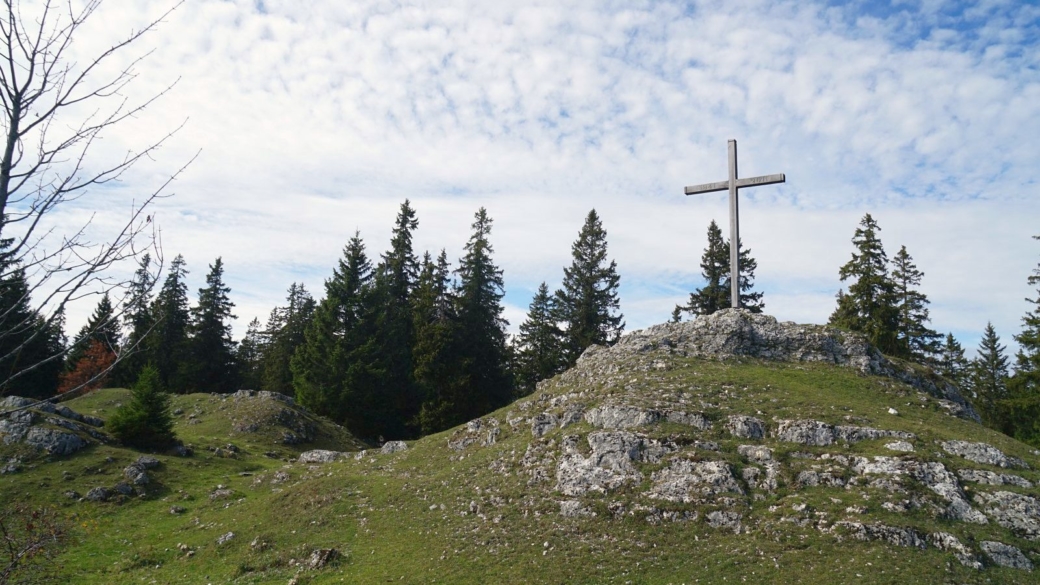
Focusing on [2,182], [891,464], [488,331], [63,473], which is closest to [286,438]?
[63,473]

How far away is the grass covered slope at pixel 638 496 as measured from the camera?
17.9 meters

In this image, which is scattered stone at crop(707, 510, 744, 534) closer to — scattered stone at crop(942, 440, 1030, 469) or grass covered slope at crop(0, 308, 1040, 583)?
grass covered slope at crop(0, 308, 1040, 583)

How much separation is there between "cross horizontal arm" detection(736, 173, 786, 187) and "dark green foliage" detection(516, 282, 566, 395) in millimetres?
28780

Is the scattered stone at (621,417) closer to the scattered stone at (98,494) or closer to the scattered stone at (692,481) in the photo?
the scattered stone at (692,481)

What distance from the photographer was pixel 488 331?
2301 inches

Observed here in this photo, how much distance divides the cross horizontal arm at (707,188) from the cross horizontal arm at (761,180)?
0.91 metres

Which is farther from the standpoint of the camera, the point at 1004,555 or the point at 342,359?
the point at 342,359

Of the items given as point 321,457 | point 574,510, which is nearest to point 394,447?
point 321,457

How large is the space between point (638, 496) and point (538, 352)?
38.7 m

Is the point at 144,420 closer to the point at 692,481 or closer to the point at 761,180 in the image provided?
the point at 692,481

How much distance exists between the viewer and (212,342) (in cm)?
7162

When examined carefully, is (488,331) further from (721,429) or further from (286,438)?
(721,429)

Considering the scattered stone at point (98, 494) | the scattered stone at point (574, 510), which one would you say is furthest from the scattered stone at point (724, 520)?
the scattered stone at point (98, 494)

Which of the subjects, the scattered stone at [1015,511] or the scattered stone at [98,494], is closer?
the scattered stone at [1015,511]
